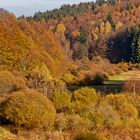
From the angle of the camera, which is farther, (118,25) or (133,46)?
(118,25)

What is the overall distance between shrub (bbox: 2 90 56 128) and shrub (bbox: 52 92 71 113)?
327cm

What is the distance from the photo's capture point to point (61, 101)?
2728cm

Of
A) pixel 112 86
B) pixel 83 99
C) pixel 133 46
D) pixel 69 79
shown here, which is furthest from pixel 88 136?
pixel 133 46

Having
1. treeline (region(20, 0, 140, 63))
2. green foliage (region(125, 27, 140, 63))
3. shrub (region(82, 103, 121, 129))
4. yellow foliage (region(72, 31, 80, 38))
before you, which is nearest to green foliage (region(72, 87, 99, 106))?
shrub (region(82, 103, 121, 129))

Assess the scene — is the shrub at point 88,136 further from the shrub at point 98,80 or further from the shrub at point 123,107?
the shrub at point 98,80

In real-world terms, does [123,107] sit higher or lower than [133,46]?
lower

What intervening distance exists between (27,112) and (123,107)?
19.6 feet

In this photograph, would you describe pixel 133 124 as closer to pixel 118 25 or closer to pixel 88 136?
pixel 88 136

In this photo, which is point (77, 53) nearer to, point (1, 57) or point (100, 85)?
point (100, 85)

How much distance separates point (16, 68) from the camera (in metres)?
45.2

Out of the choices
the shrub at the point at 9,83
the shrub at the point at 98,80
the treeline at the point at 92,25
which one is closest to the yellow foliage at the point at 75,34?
the treeline at the point at 92,25

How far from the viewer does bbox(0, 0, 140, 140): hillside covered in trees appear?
22844 millimetres

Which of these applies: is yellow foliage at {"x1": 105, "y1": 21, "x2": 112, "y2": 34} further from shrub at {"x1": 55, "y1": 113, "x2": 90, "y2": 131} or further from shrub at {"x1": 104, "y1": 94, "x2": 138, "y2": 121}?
shrub at {"x1": 55, "y1": 113, "x2": 90, "y2": 131}

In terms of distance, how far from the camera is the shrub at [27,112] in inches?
900
